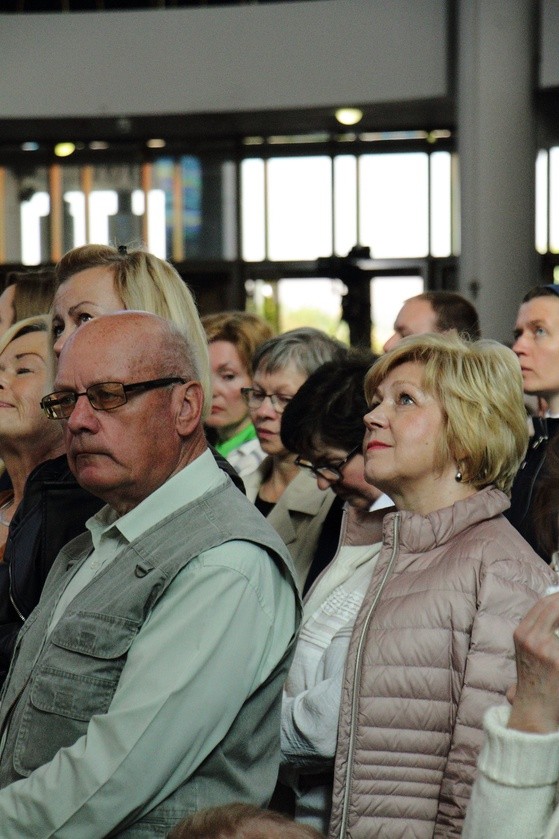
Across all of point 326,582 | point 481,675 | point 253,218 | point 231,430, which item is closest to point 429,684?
point 481,675

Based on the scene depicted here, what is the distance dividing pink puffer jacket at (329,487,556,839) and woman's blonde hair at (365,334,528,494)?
8.6 inches

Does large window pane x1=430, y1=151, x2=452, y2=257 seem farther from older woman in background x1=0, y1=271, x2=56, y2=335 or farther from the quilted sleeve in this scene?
the quilted sleeve

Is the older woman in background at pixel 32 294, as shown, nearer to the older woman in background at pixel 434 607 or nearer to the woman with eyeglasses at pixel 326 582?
the woman with eyeglasses at pixel 326 582

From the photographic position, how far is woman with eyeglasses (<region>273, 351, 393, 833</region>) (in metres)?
2.67

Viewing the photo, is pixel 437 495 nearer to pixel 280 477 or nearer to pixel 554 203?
pixel 280 477

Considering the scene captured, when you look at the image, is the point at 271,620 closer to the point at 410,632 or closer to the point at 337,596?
the point at 410,632

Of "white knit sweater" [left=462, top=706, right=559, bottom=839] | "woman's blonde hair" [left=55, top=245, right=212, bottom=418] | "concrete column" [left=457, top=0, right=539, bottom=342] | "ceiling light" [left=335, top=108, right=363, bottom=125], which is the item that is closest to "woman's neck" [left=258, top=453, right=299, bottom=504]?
"woman's blonde hair" [left=55, top=245, right=212, bottom=418]

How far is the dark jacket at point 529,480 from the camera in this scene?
345 cm

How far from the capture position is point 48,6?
472 inches

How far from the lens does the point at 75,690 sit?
2.11m

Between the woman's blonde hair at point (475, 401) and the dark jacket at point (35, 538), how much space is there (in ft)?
2.68

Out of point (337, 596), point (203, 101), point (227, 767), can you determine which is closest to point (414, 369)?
point (337, 596)

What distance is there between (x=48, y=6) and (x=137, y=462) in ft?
35.5

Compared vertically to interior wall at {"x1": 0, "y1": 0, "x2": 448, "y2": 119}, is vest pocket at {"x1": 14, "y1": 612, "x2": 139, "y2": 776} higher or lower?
lower
